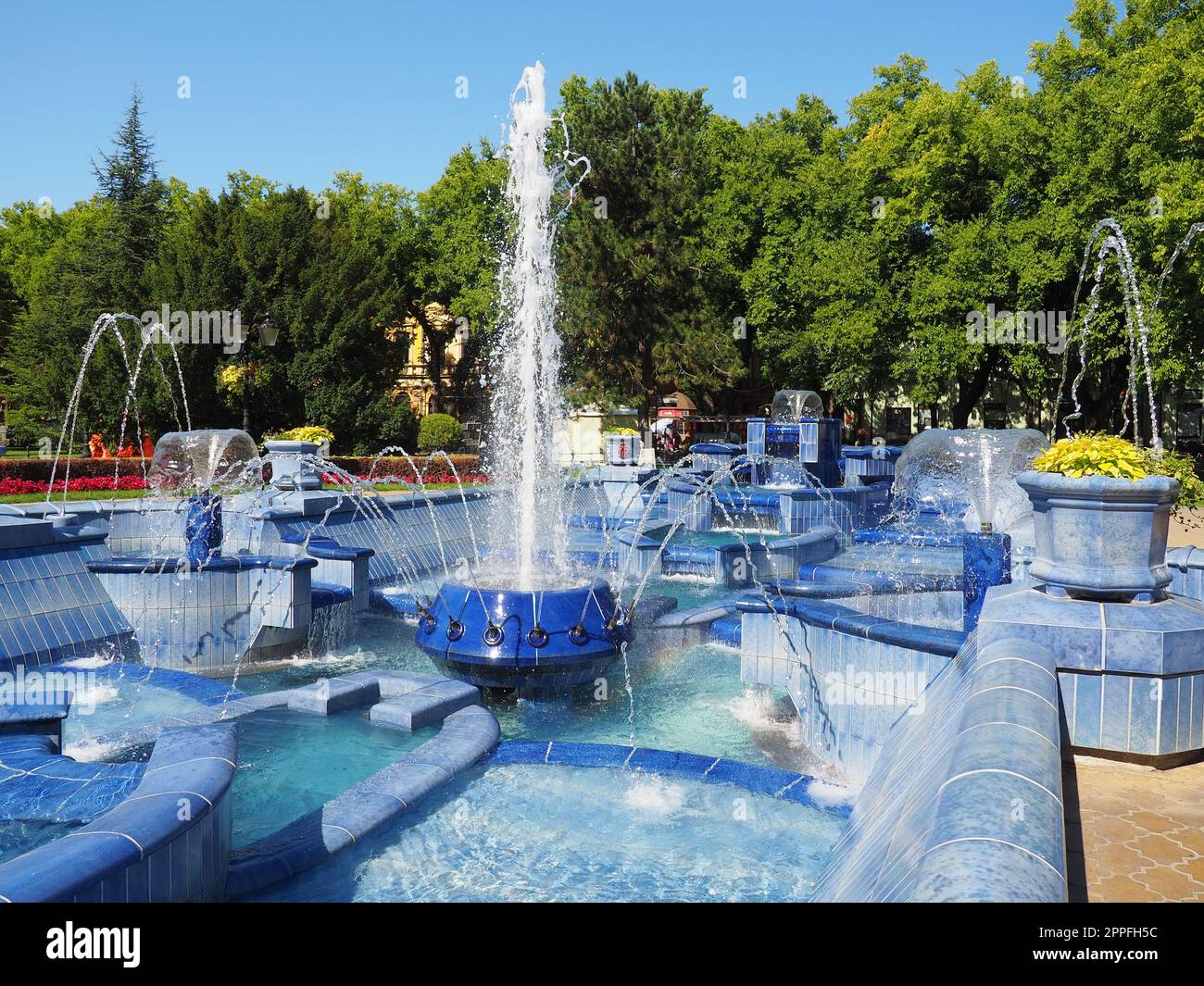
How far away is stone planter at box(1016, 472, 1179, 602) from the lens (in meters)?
4.60

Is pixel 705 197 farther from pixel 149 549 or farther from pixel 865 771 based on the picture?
pixel 865 771

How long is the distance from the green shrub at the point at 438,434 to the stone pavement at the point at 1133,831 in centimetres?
3162

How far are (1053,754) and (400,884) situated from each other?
317 centimetres

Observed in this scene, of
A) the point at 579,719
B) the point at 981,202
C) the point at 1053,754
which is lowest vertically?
the point at 579,719

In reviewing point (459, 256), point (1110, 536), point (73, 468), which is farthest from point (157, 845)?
point (459, 256)

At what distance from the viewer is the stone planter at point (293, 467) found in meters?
14.1

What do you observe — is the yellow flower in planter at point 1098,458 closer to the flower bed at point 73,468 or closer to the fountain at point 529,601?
the fountain at point 529,601

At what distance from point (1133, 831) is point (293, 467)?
1374cm

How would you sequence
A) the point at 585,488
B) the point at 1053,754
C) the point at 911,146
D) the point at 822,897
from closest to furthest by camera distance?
the point at 1053,754
the point at 822,897
the point at 585,488
the point at 911,146

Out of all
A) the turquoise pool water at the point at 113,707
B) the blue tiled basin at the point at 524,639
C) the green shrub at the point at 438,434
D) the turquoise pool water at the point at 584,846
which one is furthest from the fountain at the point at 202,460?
the green shrub at the point at 438,434

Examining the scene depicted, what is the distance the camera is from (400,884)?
4926 millimetres

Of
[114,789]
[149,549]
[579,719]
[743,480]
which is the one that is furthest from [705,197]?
[114,789]

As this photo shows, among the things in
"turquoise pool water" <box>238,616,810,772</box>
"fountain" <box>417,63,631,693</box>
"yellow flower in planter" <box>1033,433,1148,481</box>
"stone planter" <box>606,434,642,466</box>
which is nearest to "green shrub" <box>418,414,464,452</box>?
"stone planter" <box>606,434,642,466</box>

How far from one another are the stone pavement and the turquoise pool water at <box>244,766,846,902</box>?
1.56m
